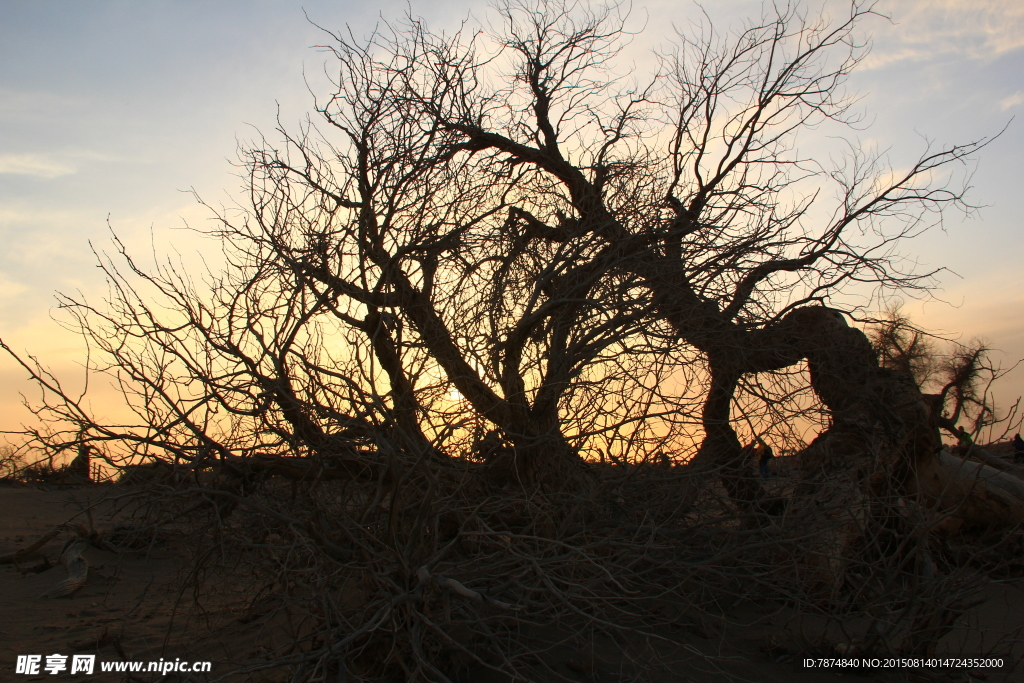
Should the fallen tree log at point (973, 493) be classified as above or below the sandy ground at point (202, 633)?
above

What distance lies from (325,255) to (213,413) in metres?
1.39

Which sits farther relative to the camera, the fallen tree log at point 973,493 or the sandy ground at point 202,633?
the fallen tree log at point 973,493

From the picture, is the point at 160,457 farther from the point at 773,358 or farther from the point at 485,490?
the point at 773,358

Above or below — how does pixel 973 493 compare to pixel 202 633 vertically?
above

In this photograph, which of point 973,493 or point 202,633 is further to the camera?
point 973,493

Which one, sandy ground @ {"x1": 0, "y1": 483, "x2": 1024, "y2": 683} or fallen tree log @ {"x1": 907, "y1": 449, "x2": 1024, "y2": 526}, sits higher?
fallen tree log @ {"x1": 907, "y1": 449, "x2": 1024, "y2": 526}

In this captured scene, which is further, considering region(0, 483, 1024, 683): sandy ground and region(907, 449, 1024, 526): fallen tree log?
region(907, 449, 1024, 526): fallen tree log

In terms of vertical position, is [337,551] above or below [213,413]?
below

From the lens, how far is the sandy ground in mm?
5410

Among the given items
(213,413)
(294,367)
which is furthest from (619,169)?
(213,413)

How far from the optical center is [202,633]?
6.79 m

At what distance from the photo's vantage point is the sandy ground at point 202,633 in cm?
541

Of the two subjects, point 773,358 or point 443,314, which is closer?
point 443,314

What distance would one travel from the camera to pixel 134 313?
183 inches
